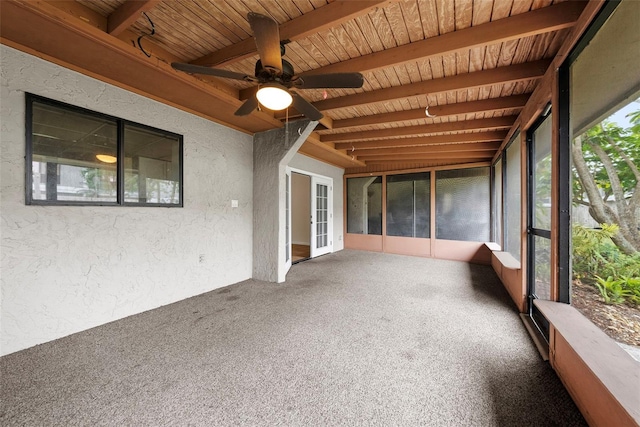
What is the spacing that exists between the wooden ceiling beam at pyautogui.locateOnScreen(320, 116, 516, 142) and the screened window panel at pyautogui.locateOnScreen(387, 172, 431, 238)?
2.47 meters

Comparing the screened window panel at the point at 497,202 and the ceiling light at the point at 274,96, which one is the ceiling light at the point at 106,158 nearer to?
the ceiling light at the point at 274,96

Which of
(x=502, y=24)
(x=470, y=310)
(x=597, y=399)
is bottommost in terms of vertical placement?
(x=470, y=310)

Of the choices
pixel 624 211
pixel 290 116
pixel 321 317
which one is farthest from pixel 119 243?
pixel 624 211

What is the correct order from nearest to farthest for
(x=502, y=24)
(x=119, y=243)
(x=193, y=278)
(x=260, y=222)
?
(x=502, y=24), (x=119, y=243), (x=193, y=278), (x=260, y=222)

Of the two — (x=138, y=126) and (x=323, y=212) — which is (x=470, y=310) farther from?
(x=138, y=126)

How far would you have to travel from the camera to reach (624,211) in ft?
4.30

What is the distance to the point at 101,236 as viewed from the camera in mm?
2426

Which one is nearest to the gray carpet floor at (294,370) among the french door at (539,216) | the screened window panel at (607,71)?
the french door at (539,216)

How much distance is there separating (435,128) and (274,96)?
2959 millimetres

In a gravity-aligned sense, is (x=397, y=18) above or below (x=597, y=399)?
above

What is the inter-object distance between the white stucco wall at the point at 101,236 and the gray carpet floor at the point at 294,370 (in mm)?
249

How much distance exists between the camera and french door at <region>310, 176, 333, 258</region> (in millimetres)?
5812

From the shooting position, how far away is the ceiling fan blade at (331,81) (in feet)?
5.66

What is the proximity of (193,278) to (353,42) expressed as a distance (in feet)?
11.0
